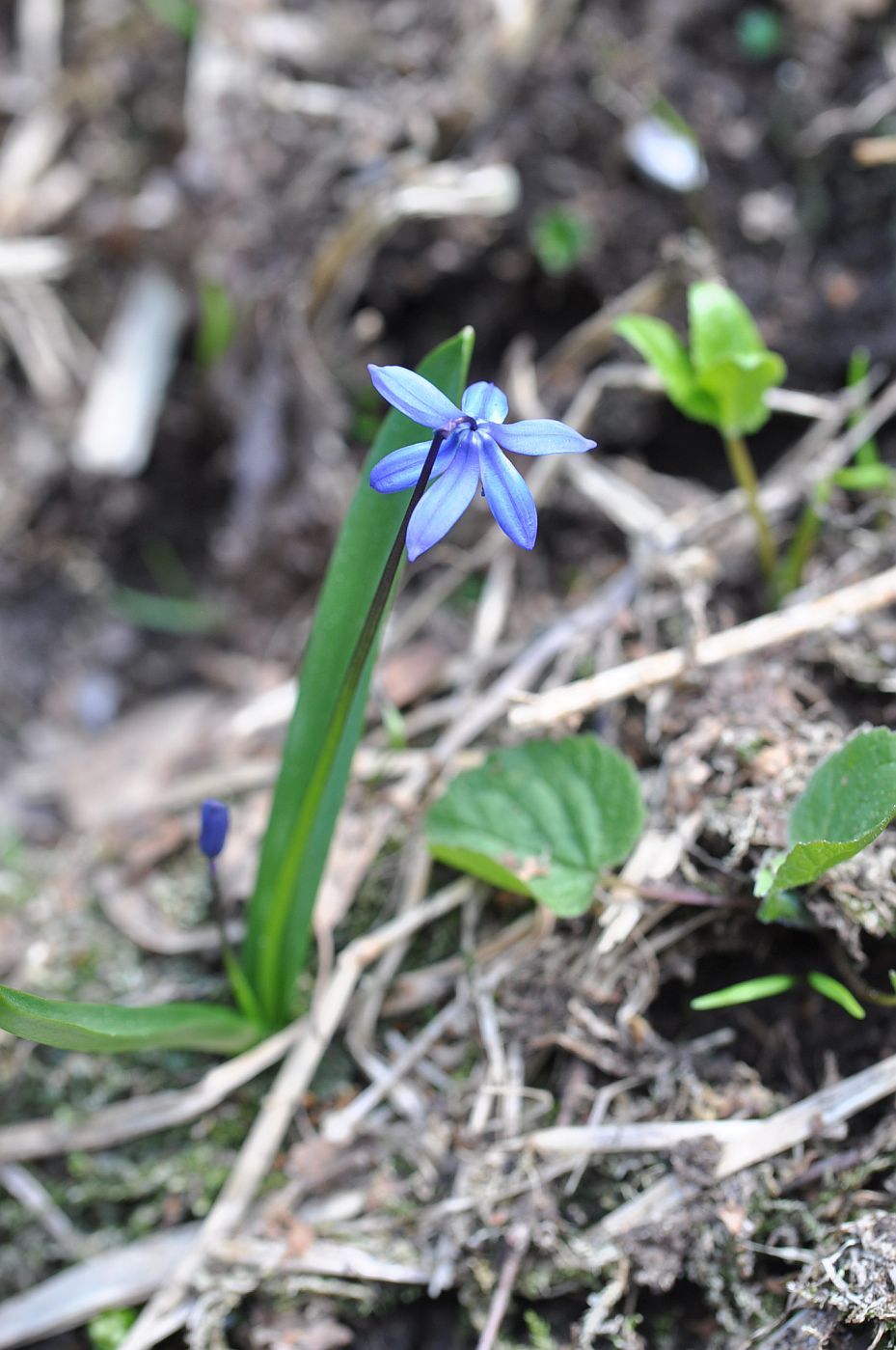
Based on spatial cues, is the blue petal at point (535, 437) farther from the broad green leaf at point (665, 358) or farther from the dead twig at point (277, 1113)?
the dead twig at point (277, 1113)

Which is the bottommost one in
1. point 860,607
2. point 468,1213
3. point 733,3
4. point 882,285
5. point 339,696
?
point 468,1213

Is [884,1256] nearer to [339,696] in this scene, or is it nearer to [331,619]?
[339,696]

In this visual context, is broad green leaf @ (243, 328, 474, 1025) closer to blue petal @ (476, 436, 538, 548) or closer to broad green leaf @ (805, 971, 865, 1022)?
blue petal @ (476, 436, 538, 548)

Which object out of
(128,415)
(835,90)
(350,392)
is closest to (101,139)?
(128,415)

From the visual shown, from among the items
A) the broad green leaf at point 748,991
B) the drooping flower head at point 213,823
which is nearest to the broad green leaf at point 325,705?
the drooping flower head at point 213,823

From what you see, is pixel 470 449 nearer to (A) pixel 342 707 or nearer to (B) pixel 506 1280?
(A) pixel 342 707

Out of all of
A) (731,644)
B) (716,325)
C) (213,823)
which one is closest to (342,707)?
(213,823)
